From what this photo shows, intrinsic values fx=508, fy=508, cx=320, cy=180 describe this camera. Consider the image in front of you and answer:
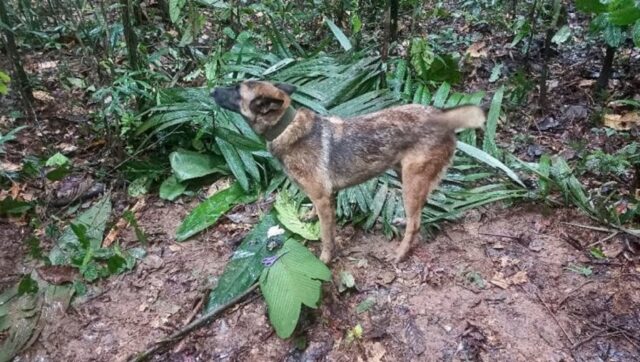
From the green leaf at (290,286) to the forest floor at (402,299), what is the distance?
29 cm

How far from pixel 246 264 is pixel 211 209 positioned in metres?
0.93

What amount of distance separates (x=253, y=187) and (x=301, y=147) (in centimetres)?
135

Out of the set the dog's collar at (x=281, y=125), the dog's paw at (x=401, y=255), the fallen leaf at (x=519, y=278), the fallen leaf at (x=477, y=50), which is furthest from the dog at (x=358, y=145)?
the fallen leaf at (x=477, y=50)

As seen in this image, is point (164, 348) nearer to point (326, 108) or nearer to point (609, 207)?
point (326, 108)

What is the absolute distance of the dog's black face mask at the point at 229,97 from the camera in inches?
152

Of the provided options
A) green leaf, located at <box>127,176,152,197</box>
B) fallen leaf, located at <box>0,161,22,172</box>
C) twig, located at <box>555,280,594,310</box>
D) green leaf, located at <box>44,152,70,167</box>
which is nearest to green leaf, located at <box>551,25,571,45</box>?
twig, located at <box>555,280,594,310</box>

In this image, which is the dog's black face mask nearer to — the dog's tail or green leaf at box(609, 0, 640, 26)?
the dog's tail

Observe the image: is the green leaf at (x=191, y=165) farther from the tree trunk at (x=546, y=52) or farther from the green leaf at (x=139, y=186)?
the tree trunk at (x=546, y=52)

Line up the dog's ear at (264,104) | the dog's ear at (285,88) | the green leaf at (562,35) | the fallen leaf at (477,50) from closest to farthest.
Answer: the dog's ear at (264,104) → the dog's ear at (285,88) → the green leaf at (562,35) → the fallen leaf at (477,50)

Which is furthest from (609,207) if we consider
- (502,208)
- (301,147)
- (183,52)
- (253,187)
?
(183,52)

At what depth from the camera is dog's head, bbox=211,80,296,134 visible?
3768 mm

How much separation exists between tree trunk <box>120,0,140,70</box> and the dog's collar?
2.34m

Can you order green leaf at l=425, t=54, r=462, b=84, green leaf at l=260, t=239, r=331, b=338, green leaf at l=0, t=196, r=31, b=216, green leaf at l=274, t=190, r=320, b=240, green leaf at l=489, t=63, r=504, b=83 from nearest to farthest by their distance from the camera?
green leaf at l=260, t=239, r=331, b=338, green leaf at l=274, t=190, r=320, b=240, green leaf at l=0, t=196, r=31, b=216, green leaf at l=425, t=54, r=462, b=84, green leaf at l=489, t=63, r=504, b=83

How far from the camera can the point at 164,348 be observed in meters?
3.89
